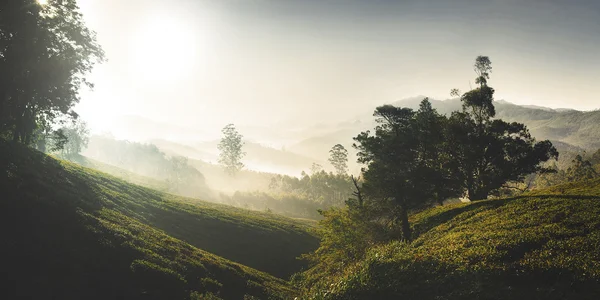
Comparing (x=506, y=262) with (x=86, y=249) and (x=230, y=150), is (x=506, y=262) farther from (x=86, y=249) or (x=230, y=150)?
(x=230, y=150)

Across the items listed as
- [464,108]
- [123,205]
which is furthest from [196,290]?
[464,108]

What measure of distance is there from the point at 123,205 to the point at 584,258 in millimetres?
44249

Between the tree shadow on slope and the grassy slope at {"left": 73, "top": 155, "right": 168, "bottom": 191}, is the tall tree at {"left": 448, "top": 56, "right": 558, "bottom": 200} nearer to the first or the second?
the tree shadow on slope

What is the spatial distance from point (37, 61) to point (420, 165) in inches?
2081

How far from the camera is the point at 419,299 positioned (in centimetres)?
1587

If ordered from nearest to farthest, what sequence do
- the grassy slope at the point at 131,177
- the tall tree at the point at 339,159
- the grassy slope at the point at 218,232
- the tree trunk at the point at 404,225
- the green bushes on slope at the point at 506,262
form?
the green bushes on slope at the point at 506,262 < the tree trunk at the point at 404,225 < the grassy slope at the point at 218,232 < the grassy slope at the point at 131,177 < the tall tree at the point at 339,159

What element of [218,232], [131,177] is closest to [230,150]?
[131,177]

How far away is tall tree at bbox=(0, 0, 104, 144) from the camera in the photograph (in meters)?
38.4

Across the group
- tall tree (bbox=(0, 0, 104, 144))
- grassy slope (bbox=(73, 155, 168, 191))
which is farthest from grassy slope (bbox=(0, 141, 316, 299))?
grassy slope (bbox=(73, 155, 168, 191))

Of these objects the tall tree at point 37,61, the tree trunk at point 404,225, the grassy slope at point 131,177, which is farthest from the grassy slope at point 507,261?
the grassy slope at point 131,177

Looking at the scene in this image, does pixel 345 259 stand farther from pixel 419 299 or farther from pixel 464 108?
pixel 464 108

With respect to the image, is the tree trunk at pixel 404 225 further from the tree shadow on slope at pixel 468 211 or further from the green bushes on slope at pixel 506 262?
the green bushes on slope at pixel 506 262

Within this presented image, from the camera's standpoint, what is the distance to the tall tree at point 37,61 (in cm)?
3841

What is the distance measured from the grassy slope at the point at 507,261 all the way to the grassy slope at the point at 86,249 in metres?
12.2
